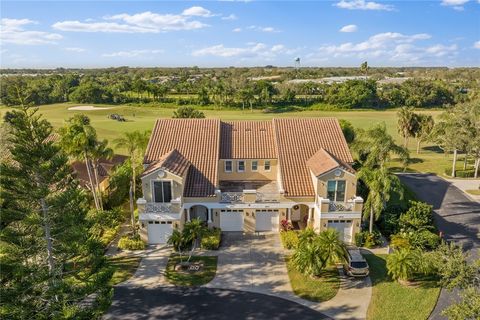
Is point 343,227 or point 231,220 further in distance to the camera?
point 231,220

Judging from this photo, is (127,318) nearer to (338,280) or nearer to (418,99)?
(338,280)

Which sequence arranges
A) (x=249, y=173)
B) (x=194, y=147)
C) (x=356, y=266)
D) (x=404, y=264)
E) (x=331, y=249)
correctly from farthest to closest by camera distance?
(x=249, y=173), (x=194, y=147), (x=356, y=266), (x=331, y=249), (x=404, y=264)

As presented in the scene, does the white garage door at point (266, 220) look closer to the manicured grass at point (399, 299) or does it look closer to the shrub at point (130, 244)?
the manicured grass at point (399, 299)

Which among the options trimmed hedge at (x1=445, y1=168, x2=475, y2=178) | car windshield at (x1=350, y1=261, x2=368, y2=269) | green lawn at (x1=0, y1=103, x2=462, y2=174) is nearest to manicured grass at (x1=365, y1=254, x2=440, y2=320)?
car windshield at (x1=350, y1=261, x2=368, y2=269)

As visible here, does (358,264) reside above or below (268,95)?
below

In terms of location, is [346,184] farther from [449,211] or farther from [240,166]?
[449,211]

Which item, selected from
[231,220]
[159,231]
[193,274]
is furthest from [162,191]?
[193,274]

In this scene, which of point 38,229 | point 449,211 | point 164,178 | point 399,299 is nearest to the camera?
point 38,229

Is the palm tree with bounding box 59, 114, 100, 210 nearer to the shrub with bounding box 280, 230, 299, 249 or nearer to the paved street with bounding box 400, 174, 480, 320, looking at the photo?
the shrub with bounding box 280, 230, 299, 249
